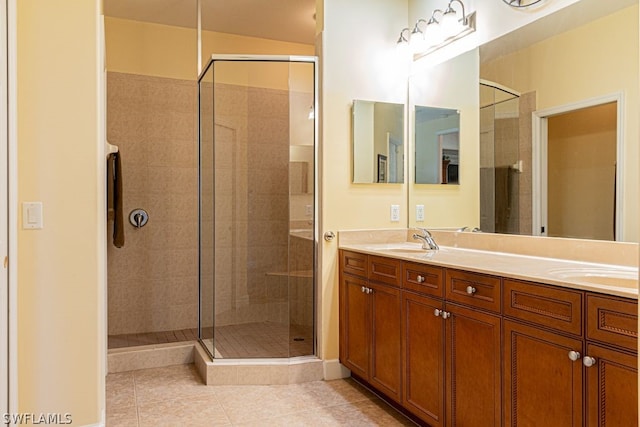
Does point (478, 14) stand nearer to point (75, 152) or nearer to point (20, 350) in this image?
point (75, 152)

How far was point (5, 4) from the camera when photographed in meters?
1.98

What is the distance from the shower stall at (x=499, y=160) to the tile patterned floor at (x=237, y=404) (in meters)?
1.22

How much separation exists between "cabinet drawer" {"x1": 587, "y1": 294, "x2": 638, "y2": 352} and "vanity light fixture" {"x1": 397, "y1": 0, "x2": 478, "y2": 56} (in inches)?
76.1

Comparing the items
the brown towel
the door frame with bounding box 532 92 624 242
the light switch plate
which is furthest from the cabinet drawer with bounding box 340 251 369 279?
the light switch plate

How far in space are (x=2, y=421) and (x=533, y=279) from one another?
2186 millimetres

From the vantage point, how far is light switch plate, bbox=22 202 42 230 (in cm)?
213

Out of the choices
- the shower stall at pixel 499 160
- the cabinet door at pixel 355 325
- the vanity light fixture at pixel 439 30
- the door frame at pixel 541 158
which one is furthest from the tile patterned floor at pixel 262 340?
the vanity light fixture at pixel 439 30

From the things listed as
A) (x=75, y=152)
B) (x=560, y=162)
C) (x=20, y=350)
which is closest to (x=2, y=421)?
(x=20, y=350)

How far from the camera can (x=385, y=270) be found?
2.60 meters

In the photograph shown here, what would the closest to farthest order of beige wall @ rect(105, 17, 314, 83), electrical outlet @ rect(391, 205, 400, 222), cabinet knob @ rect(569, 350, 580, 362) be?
cabinet knob @ rect(569, 350, 580, 362), electrical outlet @ rect(391, 205, 400, 222), beige wall @ rect(105, 17, 314, 83)

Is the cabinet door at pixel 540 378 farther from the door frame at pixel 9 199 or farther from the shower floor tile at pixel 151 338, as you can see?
the shower floor tile at pixel 151 338

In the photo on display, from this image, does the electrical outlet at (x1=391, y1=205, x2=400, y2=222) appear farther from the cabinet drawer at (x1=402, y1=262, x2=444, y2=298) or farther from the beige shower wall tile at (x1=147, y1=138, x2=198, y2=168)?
the beige shower wall tile at (x1=147, y1=138, x2=198, y2=168)

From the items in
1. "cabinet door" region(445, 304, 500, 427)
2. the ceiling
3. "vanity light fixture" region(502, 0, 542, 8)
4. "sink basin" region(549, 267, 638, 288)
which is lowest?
"cabinet door" region(445, 304, 500, 427)

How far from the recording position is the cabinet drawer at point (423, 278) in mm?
2165
